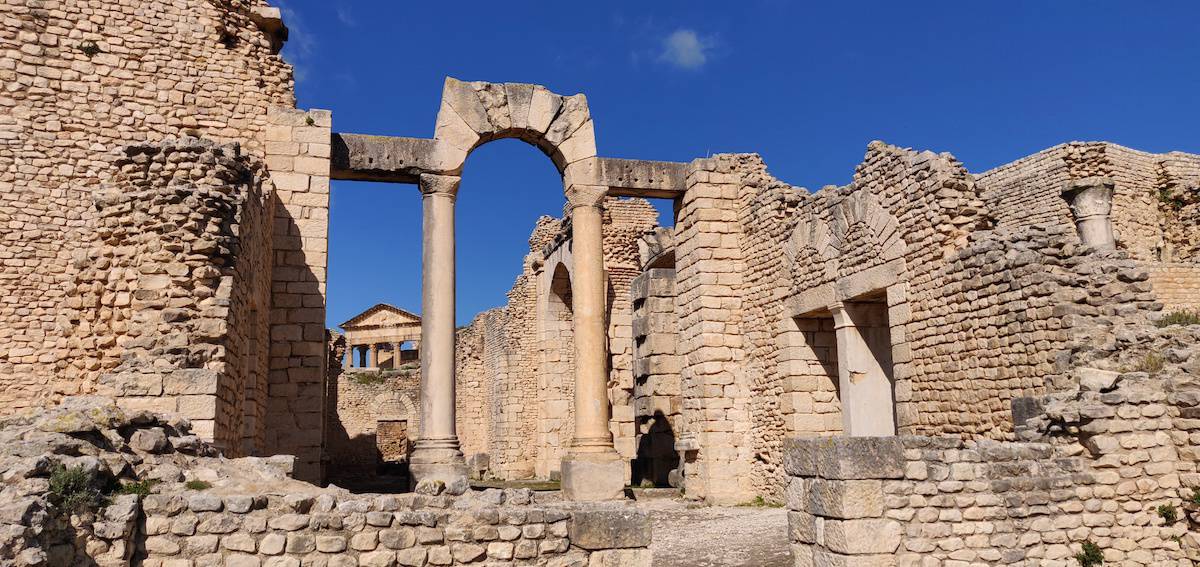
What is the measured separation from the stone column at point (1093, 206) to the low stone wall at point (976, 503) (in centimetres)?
545

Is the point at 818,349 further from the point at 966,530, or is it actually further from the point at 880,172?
the point at 966,530

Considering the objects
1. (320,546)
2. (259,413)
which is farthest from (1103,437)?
(259,413)

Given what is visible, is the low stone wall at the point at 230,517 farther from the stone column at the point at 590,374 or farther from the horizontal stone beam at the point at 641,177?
the horizontal stone beam at the point at 641,177

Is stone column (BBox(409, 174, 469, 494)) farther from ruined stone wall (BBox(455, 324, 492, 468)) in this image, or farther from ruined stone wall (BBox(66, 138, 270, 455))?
ruined stone wall (BBox(455, 324, 492, 468))

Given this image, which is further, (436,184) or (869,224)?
(436,184)

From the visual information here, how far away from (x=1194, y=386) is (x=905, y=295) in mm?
3542

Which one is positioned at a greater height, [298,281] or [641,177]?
[641,177]

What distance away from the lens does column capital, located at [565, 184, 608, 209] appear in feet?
41.9

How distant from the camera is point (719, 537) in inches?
350

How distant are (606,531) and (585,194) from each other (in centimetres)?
819

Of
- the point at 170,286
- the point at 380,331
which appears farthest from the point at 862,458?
the point at 380,331

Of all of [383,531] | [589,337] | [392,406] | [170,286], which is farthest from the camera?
[392,406]

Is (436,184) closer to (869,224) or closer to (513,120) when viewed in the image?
(513,120)

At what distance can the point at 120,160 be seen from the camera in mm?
8281
